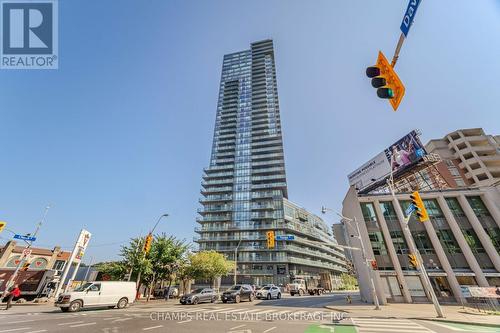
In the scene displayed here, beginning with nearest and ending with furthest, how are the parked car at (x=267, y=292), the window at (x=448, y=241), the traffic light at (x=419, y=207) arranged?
the traffic light at (x=419, y=207)
the window at (x=448, y=241)
the parked car at (x=267, y=292)

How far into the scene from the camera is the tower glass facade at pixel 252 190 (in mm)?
65938

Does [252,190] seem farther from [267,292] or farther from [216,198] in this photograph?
[267,292]

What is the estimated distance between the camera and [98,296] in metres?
16.3

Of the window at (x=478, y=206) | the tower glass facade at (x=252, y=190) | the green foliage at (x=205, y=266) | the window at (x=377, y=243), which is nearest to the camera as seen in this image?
the window at (x=377, y=243)

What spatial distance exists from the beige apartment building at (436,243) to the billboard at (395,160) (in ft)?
13.1

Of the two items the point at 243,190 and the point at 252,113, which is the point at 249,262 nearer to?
the point at 243,190

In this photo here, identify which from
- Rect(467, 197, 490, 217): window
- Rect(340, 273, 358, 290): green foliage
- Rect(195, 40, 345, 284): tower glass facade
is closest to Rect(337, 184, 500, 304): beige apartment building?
Rect(467, 197, 490, 217): window

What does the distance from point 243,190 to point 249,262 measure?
25.9 metres

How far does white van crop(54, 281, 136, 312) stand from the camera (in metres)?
15.0

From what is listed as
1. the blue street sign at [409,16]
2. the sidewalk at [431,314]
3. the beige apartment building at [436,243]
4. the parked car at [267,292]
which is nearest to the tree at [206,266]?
the parked car at [267,292]

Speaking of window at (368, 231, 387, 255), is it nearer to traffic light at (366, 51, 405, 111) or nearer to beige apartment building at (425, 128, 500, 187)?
traffic light at (366, 51, 405, 111)

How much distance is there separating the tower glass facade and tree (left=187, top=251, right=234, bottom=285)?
7068 millimetres

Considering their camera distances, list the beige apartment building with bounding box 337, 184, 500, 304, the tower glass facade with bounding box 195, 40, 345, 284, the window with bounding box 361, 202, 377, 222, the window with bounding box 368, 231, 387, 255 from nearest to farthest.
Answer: the beige apartment building with bounding box 337, 184, 500, 304 → the window with bounding box 368, 231, 387, 255 → the window with bounding box 361, 202, 377, 222 → the tower glass facade with bounding box 195, 40, 345, 284

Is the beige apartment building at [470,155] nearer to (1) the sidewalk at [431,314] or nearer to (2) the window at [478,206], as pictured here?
(2) the window at [478,206]
